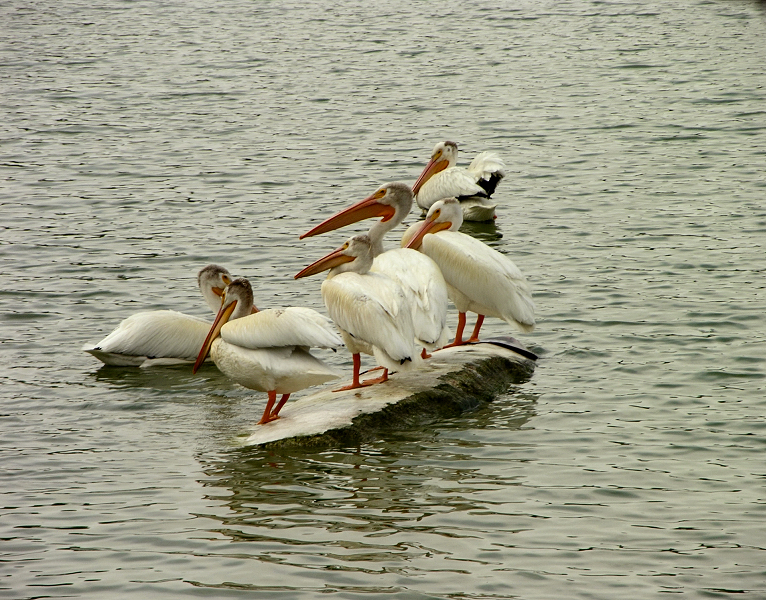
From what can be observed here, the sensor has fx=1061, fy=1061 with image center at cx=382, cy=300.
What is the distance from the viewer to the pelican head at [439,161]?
10.5m

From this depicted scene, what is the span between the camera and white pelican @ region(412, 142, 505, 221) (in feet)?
33.2

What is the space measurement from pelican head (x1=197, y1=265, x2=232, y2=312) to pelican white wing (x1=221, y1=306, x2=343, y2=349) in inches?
50.4

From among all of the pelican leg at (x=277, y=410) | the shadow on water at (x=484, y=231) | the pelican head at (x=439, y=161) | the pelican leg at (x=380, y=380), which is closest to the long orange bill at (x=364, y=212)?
the pelican leg at (x=380, y=380)

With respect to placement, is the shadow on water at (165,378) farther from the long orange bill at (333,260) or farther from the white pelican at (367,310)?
the white pelican at (367,310)

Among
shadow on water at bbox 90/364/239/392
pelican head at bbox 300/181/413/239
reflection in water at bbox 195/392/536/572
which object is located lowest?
reflection in water at bbox 195/392/536/572

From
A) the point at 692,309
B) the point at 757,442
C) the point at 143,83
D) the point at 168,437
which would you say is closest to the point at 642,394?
the point at 757,442

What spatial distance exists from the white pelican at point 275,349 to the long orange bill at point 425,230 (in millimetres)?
1340

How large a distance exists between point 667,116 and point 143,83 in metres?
7.74

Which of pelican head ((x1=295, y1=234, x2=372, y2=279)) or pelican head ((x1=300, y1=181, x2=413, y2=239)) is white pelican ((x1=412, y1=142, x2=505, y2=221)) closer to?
pelican head ((x1=300, y1=181, x2=413, y2=239))

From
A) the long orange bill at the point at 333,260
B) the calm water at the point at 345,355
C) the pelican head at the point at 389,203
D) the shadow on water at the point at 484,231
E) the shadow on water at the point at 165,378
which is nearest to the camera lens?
the calm water at the point at 345,355

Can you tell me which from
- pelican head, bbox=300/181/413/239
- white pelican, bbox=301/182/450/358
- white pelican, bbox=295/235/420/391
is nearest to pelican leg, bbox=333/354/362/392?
white pelican, bbox=295/235/420/391

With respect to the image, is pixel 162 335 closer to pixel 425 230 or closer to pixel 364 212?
pixel 364 212

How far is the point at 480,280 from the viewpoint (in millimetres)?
6273

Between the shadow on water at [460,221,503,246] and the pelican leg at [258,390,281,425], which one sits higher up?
the shadow on water at [460,221,503,246]
